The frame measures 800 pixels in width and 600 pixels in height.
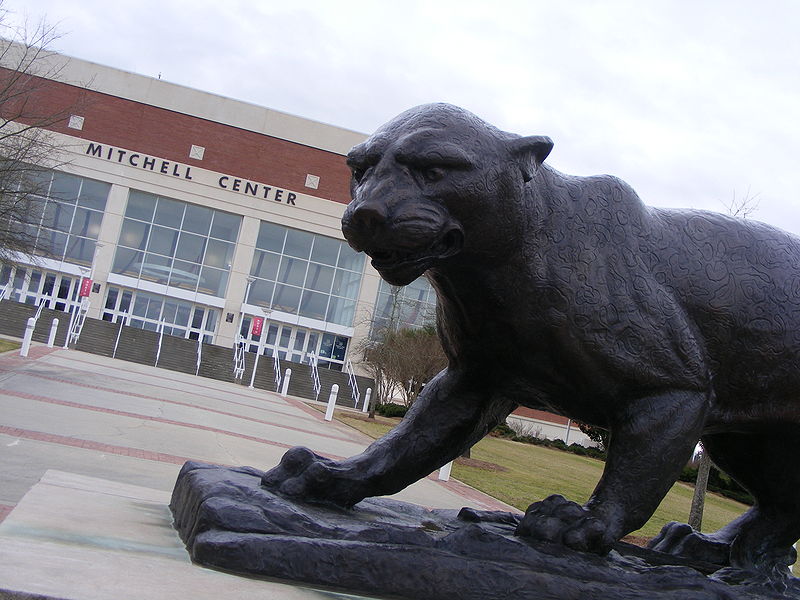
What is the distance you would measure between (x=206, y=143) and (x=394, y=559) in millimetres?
38672

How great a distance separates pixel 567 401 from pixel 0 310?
106 ft

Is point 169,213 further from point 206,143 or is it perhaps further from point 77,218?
point 77,218

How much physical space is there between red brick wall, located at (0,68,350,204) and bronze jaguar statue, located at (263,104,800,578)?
35255 mm

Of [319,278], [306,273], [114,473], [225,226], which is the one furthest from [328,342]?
[114,473]

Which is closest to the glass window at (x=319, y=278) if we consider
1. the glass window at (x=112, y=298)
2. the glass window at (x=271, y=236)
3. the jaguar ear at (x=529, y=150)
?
the glass window at (x=271, y=236)

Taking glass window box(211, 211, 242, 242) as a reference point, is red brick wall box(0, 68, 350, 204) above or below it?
above

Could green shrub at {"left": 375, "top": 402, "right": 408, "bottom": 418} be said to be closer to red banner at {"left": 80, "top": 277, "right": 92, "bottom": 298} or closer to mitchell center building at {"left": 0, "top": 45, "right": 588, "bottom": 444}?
mitchell center building at {"left": 0, "top": 45, "right": 588, "bottom": 444}

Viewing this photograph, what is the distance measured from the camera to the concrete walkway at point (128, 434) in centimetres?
631

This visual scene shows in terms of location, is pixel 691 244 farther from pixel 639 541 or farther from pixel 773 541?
pixel 639 541

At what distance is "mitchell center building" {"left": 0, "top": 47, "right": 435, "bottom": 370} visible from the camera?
36.6 meters

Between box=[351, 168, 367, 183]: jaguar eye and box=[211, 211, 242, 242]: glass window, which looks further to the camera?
box=[211, 211, 242, 242]: glass window

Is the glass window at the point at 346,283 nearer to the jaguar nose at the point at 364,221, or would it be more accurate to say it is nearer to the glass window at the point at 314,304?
the glass window at the point at 314,304

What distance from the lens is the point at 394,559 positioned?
218cm

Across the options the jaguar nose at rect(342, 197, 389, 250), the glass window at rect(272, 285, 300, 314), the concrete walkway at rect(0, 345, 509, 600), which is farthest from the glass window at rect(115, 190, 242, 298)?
the jaguar nose at rect(342, 197, 389, 250)
